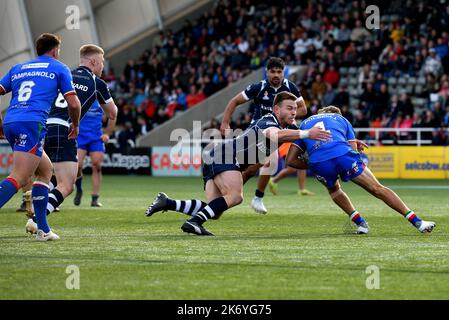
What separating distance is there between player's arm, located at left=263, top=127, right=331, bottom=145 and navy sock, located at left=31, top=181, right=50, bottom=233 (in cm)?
271

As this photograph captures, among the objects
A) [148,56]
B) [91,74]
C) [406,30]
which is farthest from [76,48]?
[91,74]

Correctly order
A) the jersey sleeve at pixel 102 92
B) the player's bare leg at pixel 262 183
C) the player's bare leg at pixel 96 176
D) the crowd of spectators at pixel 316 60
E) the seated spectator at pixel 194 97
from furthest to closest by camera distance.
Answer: the seated spectator at pixel 194 97 < the crowd of spectators at pixel 316 60 < the player's bare leg at pixel 96 176 < the player's bare leg at pixel 262 183 < the jersey sleeve at pixel 102 92

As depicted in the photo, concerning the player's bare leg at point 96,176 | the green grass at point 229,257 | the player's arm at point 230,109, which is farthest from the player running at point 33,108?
the player's bare leg at point 96,176

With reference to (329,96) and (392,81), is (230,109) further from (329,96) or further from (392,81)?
(392,81)

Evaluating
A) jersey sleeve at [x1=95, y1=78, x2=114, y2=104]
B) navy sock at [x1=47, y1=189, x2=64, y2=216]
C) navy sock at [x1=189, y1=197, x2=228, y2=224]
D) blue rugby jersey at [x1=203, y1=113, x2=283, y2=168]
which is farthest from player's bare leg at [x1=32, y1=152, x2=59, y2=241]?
jersey sleeve at [x1=95, y1=78, x2=114, y2=104]

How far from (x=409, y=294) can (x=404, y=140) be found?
22.5 m

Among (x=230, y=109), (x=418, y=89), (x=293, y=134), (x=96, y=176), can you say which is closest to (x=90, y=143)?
(x=96, y=176)

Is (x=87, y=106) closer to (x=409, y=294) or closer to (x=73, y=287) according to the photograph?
(x=73, y=287)

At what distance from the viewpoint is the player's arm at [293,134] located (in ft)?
35.5

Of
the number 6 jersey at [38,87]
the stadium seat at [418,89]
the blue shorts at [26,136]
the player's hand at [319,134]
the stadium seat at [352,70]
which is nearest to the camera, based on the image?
the blue shorts at [26,136]

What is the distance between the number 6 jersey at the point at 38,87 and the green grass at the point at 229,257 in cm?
144

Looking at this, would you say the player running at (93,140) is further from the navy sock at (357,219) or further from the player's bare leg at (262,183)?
the navy sock at (357,219)

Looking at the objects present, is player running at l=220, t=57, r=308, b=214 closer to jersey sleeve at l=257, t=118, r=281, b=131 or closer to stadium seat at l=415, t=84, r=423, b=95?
jersey sleeve at l=257, t=118, r=281, b=131

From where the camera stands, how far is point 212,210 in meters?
11.4
